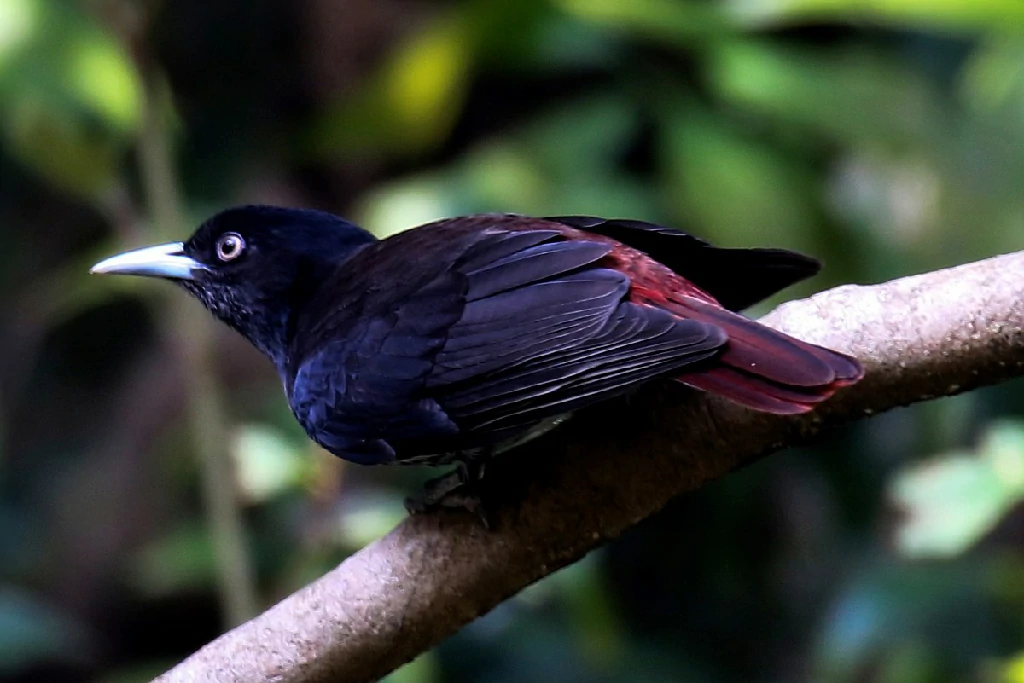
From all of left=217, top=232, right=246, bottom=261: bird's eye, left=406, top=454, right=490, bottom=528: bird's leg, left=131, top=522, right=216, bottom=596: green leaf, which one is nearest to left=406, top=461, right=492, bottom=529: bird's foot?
left=406, top=454, right=490, bottom=528: bird's leg

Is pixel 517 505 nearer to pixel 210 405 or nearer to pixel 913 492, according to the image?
pixel 913 492

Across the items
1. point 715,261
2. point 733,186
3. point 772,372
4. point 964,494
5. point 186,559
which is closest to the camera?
point 772,372

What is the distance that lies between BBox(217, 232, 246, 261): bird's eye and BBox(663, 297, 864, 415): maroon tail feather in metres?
1.12

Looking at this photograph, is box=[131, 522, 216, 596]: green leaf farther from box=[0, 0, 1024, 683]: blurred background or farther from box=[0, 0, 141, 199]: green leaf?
box=[0, 0, 141, 199]: green leaf

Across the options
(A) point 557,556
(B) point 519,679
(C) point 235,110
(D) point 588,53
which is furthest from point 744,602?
(C) point 235,110

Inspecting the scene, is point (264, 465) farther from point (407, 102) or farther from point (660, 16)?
point (660, 16)

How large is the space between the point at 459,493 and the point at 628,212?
1.66 m

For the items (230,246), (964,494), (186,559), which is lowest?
(186,559)

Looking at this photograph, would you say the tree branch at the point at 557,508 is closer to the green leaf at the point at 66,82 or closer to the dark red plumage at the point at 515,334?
the dark red plumage at the point at 515,334

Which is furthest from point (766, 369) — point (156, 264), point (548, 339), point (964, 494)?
point (156, 264)

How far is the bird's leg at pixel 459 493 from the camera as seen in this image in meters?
1.93

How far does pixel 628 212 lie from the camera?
345 centimetres

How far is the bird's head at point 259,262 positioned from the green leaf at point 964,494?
1.21 m

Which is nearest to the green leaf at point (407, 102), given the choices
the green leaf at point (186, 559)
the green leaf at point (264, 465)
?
the green leaf at point (264, 465)
